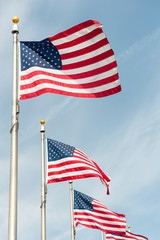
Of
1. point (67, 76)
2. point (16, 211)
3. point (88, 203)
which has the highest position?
point (67, 76)

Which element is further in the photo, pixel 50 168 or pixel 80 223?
pixel 80 223

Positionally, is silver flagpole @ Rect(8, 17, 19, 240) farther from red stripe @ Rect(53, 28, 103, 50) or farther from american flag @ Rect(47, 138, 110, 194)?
american flag @ Rect(47, 138, 110, 194)

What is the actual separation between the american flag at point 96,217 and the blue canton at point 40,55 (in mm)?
12309

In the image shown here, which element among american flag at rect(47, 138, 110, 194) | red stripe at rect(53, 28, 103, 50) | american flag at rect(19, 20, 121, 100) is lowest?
american flag at rect(47, 138, 110, 194)

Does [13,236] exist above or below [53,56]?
below

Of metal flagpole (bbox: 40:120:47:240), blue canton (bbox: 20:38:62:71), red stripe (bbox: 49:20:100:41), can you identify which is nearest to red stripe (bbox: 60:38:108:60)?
blue canton (bbox: 20:38:62:71)

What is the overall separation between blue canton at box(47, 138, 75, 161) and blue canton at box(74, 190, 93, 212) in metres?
5.56

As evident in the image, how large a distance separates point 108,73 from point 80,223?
1274 centimetres

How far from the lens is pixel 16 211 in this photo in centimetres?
921

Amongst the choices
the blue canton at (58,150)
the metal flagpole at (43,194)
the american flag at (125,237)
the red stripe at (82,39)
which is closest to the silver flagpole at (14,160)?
the red stripe at (82,39)

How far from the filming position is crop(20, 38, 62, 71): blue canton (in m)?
12.1

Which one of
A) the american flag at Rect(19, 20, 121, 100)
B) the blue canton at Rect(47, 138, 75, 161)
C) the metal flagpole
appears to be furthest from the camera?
the blue canton at Rect(47, 138, 75, 161)

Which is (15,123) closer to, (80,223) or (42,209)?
(42,209)

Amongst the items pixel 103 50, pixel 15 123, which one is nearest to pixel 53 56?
pixel 103 50
